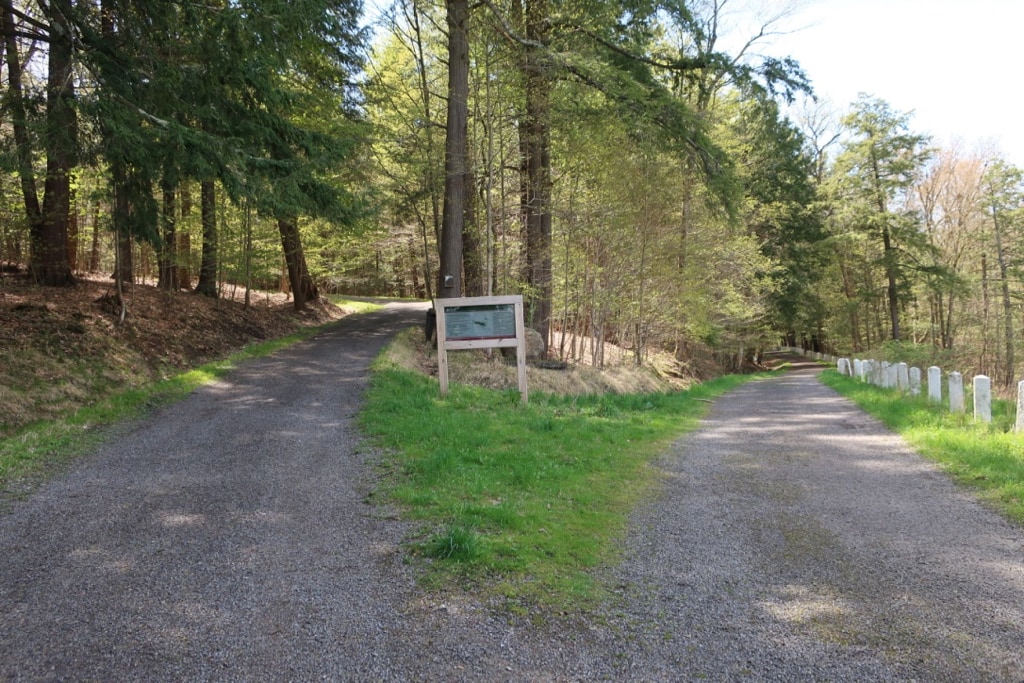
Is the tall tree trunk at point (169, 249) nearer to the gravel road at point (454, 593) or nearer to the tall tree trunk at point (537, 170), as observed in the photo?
the tall tree trunk at point (537, 170)

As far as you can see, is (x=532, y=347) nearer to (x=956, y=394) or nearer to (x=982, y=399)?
(x=956, y=394)

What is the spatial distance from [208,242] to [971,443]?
1646cm

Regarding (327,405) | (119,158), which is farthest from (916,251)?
(119,158)

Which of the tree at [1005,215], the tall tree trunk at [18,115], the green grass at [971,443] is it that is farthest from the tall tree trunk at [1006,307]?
the tall tree trunk at [18,115]

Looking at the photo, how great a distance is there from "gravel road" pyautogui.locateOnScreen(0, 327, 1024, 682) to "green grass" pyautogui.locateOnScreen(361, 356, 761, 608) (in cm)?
26

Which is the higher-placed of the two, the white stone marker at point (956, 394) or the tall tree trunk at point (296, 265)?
the tall tree trunk at point (296, 265)

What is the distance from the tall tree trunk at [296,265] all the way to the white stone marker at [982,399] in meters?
16.7

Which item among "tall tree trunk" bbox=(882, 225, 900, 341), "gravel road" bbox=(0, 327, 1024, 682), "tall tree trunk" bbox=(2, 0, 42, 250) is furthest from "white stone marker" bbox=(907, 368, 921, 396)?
"tall tree trunk" bbox=(882, 225, 900, 341)

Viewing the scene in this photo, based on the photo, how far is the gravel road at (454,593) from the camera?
3018 millimetres

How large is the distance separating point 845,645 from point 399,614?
7.04ft

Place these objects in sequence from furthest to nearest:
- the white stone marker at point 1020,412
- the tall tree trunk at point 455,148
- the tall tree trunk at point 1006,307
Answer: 1. the tall tree trunk at point 1006,307
2. the tall tree trunk at point 455,148
3. the white stone marker at point 1020,412

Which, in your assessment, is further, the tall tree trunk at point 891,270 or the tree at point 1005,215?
the tall tree trunk at point 891,270

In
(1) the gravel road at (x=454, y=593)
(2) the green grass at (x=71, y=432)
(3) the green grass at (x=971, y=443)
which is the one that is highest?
(2) the green grass at (x=71, y=432)

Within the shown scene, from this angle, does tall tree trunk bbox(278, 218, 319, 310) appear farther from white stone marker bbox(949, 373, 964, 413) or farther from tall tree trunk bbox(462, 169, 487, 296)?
white stone marker bbox(949, 373, 964, 413)
